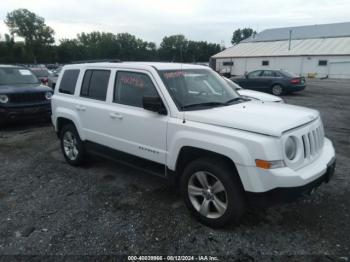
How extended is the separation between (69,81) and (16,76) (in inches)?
200

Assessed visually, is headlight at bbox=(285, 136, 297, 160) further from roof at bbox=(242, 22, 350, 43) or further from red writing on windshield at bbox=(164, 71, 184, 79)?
roof at bbox=(242, 22, 350, 43)

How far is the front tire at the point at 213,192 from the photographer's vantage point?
302 cm

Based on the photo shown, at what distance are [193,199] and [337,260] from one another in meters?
1.56

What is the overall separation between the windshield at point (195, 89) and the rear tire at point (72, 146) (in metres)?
2.16

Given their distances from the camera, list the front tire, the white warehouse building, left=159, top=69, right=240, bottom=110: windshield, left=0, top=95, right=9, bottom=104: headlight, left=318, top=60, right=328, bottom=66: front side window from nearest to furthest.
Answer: the front tire < left=159, top=69, right=240, bottom=110: windshield < left=0, top=95, right=9, bottom=104: headlight < the white warehouse building < left=318, top=60, right=328, bottom=66: front side window

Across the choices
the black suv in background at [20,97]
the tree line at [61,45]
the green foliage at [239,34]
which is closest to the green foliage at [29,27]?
the tree line at [61,45]

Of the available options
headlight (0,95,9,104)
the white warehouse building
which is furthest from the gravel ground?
the white warehouse building

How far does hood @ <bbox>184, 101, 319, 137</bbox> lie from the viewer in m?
2.90

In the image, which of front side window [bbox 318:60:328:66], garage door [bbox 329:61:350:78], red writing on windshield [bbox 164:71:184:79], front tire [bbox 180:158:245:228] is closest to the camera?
front tire [bbox 180:158:245:228]

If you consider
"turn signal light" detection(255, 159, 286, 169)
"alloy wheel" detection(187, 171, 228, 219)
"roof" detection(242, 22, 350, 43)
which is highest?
"roof" detection(242, 22, 350, 43)

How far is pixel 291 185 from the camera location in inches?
111

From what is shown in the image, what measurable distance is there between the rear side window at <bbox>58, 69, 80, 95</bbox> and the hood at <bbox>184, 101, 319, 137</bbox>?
2.53m

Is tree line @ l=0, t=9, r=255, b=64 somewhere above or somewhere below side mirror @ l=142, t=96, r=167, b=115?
above

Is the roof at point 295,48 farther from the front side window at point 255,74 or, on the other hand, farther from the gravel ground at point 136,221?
the gravel ground at point 136,221
